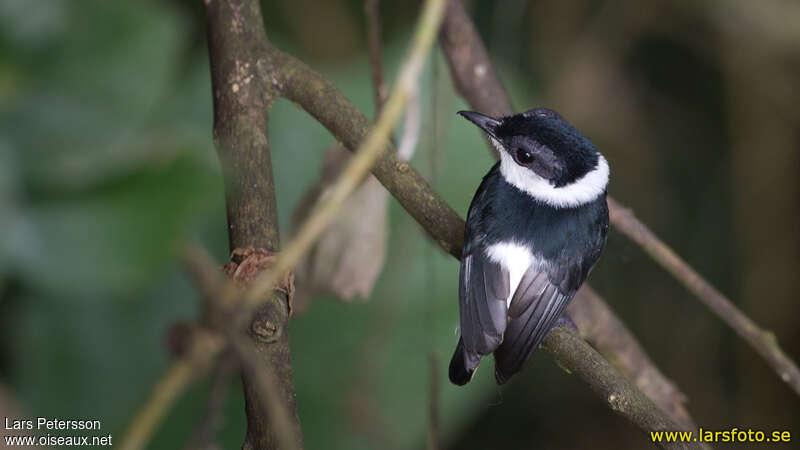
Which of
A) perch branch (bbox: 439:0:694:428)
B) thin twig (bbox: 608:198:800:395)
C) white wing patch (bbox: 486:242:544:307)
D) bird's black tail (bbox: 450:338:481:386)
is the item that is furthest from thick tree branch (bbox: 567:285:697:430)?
bird's black tail (bbox: 450:338:481:386)

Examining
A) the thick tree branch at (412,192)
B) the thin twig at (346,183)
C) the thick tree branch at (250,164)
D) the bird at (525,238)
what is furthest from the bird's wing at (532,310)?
the thin twig at (346,183)

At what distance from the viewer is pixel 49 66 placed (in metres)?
1.48

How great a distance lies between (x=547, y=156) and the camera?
236 cm

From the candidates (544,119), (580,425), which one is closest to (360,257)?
(544,119)

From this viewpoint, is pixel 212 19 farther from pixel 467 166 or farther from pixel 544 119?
pixel 467 166

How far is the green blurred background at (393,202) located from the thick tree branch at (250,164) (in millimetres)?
139

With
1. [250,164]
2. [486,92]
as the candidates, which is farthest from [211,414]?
[486,92]

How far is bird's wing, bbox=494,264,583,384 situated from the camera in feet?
6.89

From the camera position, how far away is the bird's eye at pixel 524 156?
7.64 feet

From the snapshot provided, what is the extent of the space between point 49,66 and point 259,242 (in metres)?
0.51

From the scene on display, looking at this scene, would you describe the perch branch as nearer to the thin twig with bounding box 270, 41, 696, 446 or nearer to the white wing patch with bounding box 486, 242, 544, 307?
the white wing patch with bounding box 486, 242, 544, 307

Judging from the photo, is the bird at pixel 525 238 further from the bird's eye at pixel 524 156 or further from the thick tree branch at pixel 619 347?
the thick tree branch at pixel 619 347

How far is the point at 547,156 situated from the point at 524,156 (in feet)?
0.21

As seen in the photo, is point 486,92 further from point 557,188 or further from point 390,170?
point 390,170
